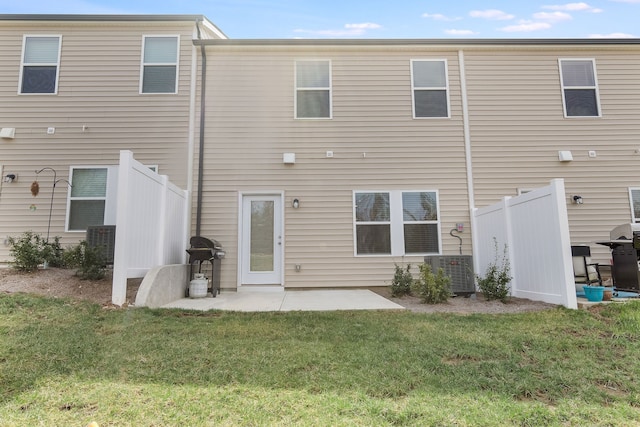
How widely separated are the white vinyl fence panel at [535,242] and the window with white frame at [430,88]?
8.08ft

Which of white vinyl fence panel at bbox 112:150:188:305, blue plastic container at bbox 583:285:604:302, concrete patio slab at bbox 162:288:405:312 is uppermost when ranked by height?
white vinyl fence panel at bbox 112:150:188:305

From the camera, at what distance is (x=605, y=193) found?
24.0 ft

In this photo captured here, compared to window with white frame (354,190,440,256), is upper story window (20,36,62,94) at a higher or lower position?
higher

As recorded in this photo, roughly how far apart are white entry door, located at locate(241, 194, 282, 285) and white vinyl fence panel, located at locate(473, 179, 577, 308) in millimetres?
4115

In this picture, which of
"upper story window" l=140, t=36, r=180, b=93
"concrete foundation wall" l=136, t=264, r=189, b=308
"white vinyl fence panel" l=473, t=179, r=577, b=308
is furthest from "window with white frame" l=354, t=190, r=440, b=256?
"upper story window" l=140, t=36, r=180, b=93

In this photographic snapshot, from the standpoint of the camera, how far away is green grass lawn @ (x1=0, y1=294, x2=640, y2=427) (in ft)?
6.81

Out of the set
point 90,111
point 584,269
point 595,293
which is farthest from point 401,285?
point 90,111

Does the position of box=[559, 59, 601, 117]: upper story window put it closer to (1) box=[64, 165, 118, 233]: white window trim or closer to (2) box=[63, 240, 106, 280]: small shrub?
(2) box=[63, 240, 106, 280]: small shrub

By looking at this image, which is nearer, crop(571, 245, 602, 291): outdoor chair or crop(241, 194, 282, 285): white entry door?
crop(571, 245, 602, 291): outdoor chair

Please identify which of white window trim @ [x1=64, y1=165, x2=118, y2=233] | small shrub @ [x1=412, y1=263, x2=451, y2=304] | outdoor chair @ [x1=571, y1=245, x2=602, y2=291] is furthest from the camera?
white window trim @ [x1=64, y1=165, x2=118, y2=233]

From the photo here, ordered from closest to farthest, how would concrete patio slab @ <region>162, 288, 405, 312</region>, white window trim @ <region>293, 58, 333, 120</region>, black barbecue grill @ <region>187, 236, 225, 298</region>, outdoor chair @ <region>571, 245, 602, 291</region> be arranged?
concrete patio slab @ <region>162, 288, 405, 312</region>
outdoor chair @ <region>571, 245, 602, 291</region>
black barbecue grill @ <region>187, 236, 225, 298</region>
white window trim @ <region>293, 58, 333, 120</region>

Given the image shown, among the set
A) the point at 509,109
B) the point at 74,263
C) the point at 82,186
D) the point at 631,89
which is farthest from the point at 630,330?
the point at 82,186

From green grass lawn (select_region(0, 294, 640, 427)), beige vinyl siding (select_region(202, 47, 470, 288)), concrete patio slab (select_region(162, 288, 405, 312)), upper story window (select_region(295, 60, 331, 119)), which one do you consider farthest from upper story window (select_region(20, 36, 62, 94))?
concrete patio slab (select_region(162, 288, 405, 312))

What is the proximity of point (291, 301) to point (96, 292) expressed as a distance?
9.19ft
